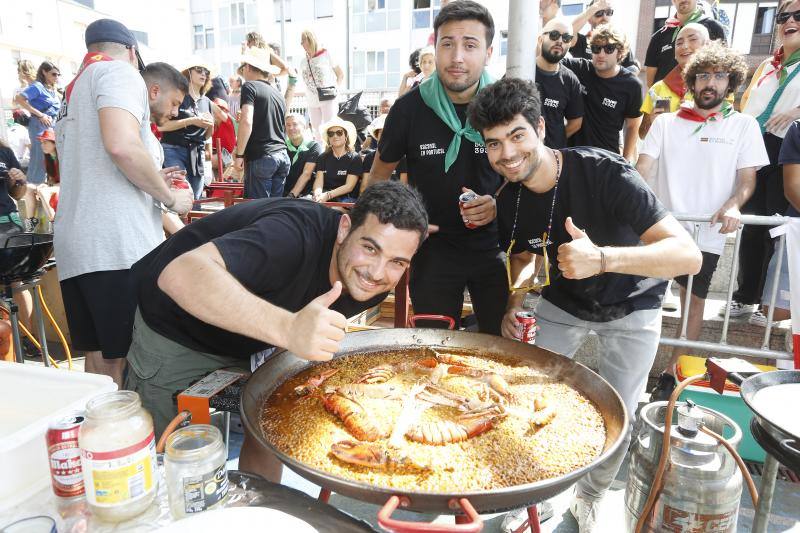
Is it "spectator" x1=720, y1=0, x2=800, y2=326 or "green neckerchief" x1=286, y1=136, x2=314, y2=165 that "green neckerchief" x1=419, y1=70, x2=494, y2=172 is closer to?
"spectator" x1=720, y1=0, x2=800, y2=326

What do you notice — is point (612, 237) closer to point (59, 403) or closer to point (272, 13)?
point (59, 403)

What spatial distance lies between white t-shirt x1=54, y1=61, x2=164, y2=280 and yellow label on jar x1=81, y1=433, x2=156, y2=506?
1900 millimetres

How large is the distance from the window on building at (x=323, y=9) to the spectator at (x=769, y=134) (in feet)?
90.1

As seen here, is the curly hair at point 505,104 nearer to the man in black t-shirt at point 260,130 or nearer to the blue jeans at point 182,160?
the man in black t-shirt at point 260,130

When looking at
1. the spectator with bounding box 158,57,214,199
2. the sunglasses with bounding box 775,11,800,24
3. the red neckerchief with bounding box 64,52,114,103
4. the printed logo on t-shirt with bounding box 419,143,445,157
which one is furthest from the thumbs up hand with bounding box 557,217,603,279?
the spectator with bounding box 158,57,214,199

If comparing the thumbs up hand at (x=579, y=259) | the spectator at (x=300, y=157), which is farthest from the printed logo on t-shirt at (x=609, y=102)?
the spectator at (x=300, y=157)

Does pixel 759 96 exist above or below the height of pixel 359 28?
below

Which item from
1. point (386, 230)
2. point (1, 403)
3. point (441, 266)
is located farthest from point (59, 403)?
point (441, 266)

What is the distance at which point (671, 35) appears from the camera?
6.05m

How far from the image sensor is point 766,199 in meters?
4.57

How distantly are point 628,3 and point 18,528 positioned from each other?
2433cm

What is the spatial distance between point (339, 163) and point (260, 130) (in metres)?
1.51

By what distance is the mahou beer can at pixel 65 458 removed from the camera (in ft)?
4.29

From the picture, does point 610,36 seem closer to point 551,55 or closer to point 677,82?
point 551,55
